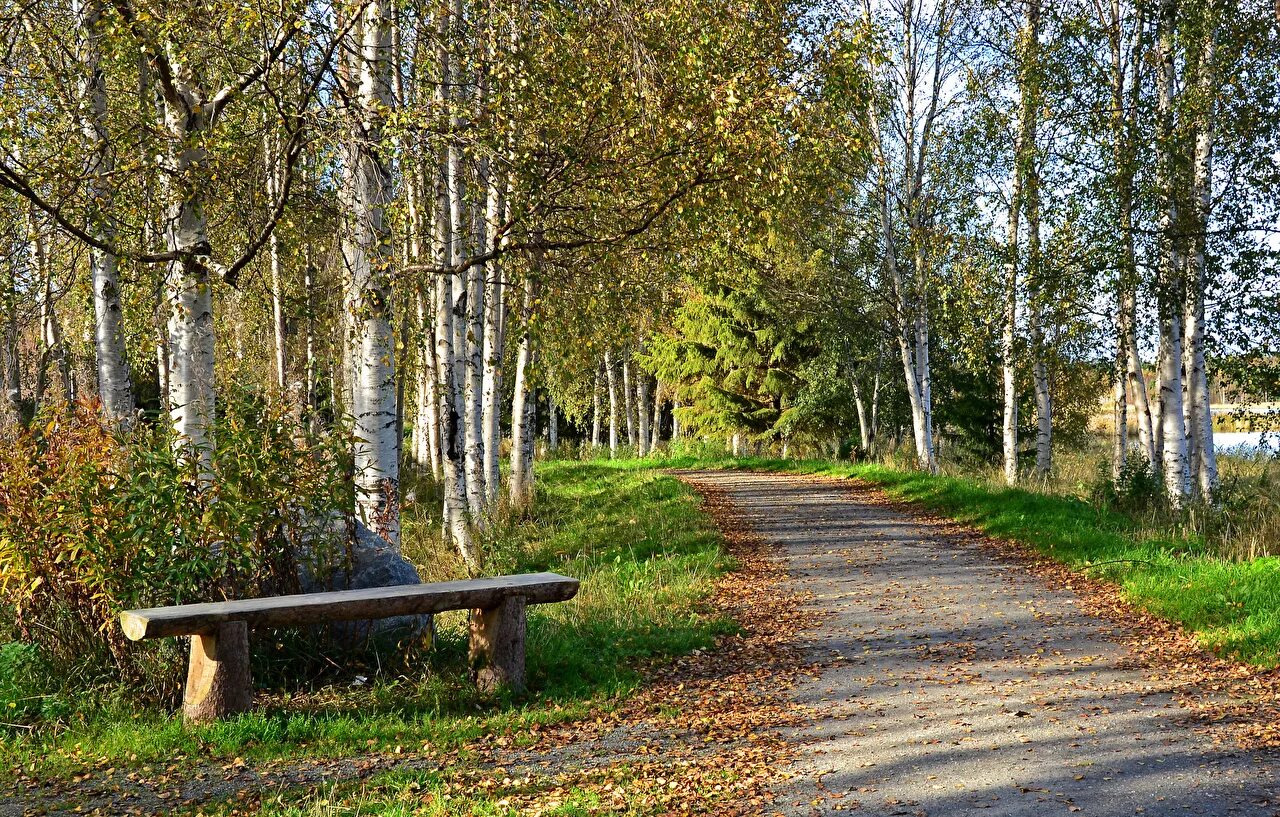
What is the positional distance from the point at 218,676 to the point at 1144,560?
843 centimetres

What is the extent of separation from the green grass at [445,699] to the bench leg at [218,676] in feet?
0.35

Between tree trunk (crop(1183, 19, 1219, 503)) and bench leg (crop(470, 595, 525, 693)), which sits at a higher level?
tree trunk (crop(1183, 19, 1219, 503))

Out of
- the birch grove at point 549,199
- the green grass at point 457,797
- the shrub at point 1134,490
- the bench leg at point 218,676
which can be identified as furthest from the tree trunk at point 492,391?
the green grass at point 457,797

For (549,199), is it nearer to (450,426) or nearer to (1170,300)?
(450,426)

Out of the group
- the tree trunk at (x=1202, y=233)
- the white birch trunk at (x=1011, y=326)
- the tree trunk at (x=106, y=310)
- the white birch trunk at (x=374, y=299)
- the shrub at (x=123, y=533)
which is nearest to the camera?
the shrub at (x=123, y=533)

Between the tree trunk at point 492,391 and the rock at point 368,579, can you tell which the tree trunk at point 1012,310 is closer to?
the tree trunk at point 492,391

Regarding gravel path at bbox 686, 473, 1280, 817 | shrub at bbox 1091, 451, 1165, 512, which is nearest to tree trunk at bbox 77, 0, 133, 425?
gravel path at bbox 686, 473, 1280, 817

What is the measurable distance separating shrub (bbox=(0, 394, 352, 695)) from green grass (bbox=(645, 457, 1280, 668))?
6.60 metres

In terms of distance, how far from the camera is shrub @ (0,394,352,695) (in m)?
6.07

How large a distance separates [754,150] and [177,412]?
16.1 feet

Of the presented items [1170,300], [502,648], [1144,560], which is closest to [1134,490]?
[1170,300]

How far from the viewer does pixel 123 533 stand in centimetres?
607

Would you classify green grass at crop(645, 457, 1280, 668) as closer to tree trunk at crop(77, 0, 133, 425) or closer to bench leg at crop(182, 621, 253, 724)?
bench leg at crop(182, 621, 253, 724)

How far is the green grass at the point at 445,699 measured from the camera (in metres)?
5.43
